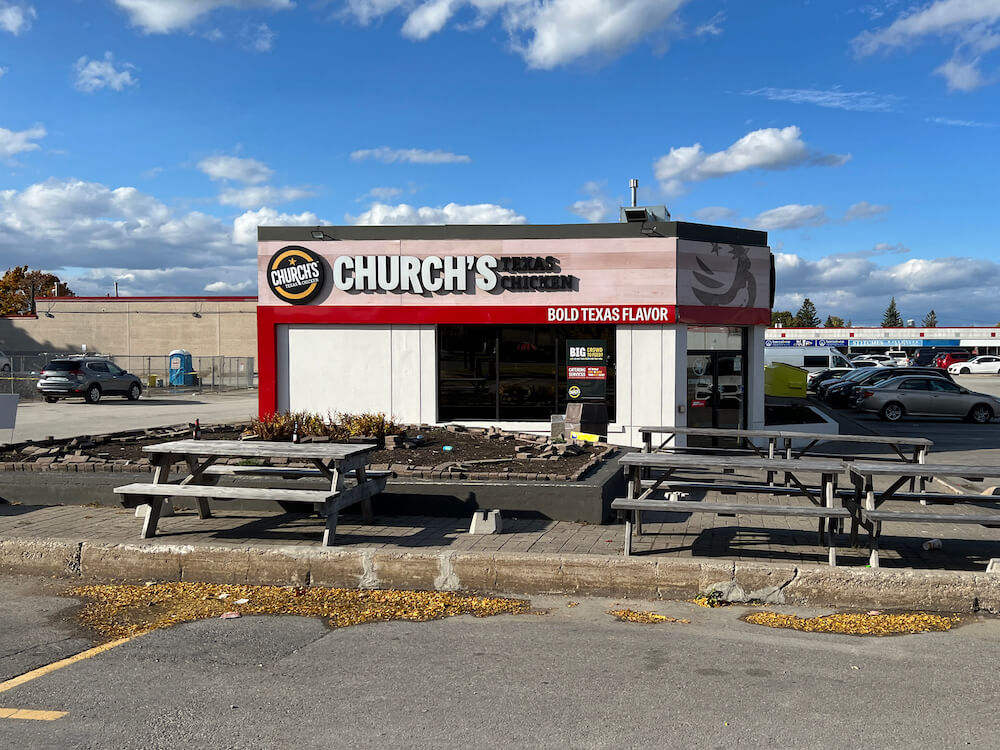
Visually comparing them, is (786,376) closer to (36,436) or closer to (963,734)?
(36,436)

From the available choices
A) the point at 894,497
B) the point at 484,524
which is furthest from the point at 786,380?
the point at 484,524

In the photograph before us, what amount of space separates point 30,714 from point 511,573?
3.38 m

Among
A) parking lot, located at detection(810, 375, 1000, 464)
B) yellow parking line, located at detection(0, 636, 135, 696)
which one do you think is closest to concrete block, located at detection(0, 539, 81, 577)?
yellow parking line, located at detection(0, 636, 135, 696)

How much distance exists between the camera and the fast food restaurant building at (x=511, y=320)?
1570cm

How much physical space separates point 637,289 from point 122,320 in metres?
50.2

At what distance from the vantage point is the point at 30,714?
14.4 ft

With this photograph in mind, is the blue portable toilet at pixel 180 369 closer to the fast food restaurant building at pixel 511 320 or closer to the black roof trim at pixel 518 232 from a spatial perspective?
the fast food restaurant building at pixel 511 320

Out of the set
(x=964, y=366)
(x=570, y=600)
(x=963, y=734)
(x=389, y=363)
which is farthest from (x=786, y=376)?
(x=964, y=366)

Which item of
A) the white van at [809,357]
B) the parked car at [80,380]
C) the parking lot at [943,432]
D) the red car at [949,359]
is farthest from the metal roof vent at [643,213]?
the red car at [949,359]

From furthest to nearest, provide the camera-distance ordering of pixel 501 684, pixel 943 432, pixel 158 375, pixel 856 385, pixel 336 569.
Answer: pixel 158 375 → pixel 856 385 → pixel 943 432 → pixel 336 569 → pixel 501 684

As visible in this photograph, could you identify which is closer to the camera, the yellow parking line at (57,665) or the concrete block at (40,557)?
the yellow parking line at (57,665)

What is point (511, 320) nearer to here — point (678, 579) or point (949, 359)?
point (678, 579)

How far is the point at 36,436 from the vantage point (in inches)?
722

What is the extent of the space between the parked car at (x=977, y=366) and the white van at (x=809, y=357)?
61.6ft
